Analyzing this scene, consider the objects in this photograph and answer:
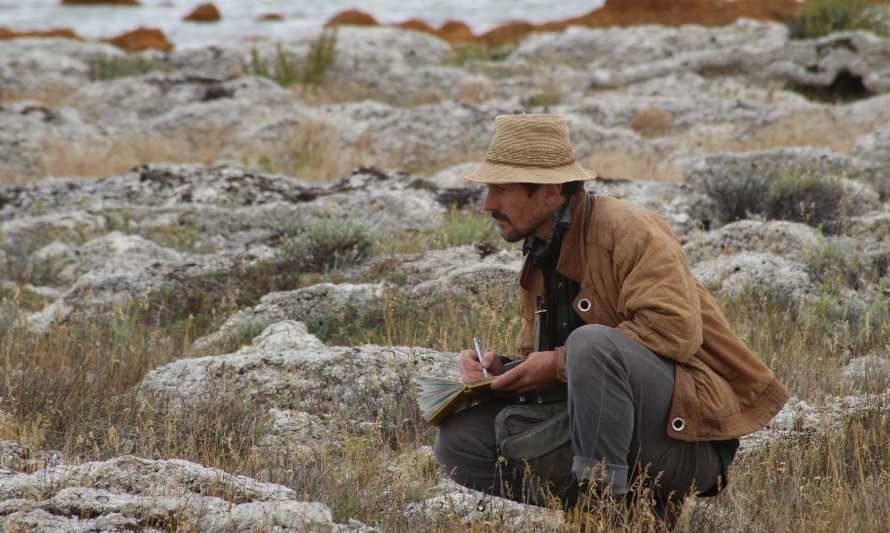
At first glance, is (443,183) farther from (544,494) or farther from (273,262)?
(544,494)

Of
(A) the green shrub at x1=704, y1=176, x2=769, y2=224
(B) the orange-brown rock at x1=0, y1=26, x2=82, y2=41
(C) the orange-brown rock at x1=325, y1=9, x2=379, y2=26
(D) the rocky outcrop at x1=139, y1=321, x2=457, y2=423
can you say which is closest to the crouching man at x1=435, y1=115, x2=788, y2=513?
(D) the rocky outcrop at x1=139, y1=321, x2=457, y2=423

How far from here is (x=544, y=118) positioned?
3.87 m

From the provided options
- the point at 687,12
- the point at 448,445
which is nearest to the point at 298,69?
the point at 687,12

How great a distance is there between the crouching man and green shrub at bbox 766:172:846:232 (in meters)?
5.53

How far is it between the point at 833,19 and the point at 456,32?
16.7 metres

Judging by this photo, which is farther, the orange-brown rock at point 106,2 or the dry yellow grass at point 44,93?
the orange-brown rock at point 106,2

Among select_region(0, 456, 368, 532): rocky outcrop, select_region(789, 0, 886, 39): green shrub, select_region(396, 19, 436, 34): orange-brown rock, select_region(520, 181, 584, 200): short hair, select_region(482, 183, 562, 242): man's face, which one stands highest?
select_region(520, 181, 584, 200): short hair

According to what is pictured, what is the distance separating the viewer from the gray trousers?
11.2ft

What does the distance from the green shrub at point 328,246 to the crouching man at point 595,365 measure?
410cm

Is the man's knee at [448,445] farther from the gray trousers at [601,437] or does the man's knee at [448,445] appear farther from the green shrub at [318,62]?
the green shrub at [318,62]

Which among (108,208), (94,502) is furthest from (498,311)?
(108,208)

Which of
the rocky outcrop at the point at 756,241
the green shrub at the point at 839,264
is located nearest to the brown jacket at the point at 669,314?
the green shrub at the point at 839,264

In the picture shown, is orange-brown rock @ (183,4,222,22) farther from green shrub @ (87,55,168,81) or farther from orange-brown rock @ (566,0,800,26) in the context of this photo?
green shrub @ (87,55,168,81)

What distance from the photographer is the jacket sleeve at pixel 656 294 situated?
343cm
